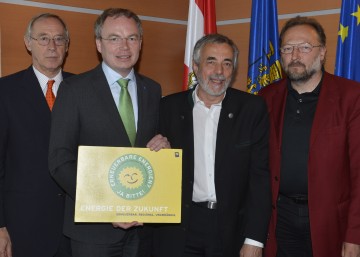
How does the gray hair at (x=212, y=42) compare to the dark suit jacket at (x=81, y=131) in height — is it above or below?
above

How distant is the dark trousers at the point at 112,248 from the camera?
102 inches

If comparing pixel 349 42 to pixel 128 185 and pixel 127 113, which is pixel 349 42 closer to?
pixel 127 113

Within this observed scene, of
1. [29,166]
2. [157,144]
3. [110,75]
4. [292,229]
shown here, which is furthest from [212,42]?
[29,166]

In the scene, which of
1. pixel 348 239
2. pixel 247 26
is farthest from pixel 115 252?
pixel 247 26

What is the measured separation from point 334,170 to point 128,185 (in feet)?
4.14

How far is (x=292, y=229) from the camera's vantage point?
2.90m

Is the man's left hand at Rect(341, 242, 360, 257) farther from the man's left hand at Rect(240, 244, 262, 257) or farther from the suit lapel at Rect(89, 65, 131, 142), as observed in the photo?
the suit lapel at Rect(89, 65, 131, 142)

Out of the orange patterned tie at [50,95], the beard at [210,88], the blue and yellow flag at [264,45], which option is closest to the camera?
the beard at [210,88]

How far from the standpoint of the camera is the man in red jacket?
276 centimetres

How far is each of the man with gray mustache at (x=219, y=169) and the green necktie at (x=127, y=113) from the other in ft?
0.84

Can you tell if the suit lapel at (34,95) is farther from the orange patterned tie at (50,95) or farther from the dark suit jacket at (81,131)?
the dark suit jacket at (81,131)

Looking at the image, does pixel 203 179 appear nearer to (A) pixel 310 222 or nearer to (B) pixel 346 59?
(A) pixel 310 222

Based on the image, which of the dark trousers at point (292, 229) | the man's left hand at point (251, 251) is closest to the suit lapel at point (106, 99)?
the man's left hand at point (251, 251)

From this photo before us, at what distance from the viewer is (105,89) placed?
2.66m
